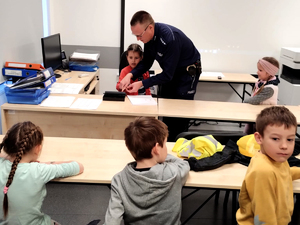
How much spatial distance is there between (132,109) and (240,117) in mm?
905

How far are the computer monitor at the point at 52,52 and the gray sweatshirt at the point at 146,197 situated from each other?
247 cm

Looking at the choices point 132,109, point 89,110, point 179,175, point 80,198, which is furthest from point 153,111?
point 179,175

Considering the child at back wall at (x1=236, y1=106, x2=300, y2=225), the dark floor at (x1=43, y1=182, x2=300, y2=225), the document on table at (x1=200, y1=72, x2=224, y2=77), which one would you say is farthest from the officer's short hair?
the document on table at (x1=200, y1=72, x2=224, y2=77)

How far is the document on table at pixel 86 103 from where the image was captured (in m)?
2.51

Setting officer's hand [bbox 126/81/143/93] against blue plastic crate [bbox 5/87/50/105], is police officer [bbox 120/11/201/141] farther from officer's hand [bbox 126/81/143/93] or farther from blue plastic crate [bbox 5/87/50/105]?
blue plastic crate [bbox 5/87/50/105]

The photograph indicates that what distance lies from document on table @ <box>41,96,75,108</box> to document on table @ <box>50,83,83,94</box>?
0.81 ft

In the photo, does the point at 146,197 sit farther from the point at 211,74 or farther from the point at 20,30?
the point at 211,74

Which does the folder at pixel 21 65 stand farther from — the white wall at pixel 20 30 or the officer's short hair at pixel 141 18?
the officer's short hair at pixel 141 18

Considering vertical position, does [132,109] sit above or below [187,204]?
above

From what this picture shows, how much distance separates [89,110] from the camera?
2.45 metres

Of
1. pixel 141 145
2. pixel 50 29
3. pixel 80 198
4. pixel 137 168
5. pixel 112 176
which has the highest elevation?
pixel 50 29

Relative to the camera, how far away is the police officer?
2646 mm

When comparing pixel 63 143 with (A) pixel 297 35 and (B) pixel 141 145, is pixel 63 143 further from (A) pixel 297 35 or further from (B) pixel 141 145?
(A) pixel 297 35

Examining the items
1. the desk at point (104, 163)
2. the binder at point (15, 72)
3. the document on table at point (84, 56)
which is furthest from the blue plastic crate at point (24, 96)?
the document on table at point (84, 56)
